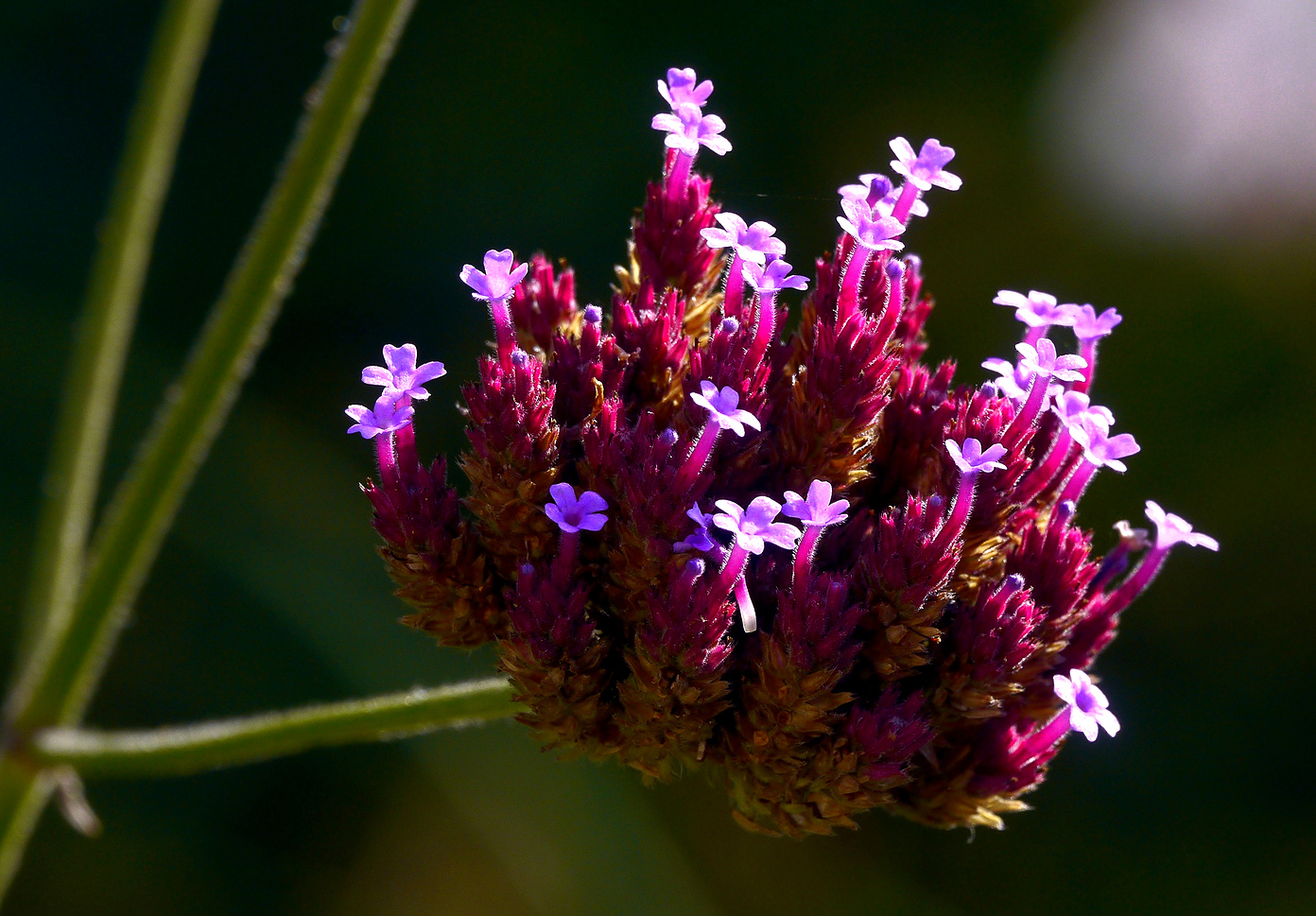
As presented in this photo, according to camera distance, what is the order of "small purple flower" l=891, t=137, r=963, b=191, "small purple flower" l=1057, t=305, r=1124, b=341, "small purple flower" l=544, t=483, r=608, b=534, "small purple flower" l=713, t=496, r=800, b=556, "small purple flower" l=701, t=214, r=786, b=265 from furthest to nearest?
1. "small purple flower" l=1057, t=305, r=1124, b=341
2. "small purple flower" l=891, t=137, r=963, b=191
3. "small purple flower" l=701, t=214, r=786, b=265
4. "small purple flower" l=544, t=483, r=608, b=534
5. "small purple flower" l=713, t=496, r=800, b=556

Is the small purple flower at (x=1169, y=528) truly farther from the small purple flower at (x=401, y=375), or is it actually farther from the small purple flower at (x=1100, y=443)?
the small purple flower at (x=401, y=375)

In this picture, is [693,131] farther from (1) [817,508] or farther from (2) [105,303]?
(2) [105,303]

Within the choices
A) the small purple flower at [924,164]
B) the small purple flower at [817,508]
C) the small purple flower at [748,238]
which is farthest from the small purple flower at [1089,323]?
the small purple flower at [817,508]

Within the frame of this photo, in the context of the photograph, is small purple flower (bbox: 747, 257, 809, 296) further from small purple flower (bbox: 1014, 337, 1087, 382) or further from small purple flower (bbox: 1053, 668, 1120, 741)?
small purple flower (bbox: 1053, 668, 1120, 741)

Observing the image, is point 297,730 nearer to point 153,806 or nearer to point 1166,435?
point 153,806

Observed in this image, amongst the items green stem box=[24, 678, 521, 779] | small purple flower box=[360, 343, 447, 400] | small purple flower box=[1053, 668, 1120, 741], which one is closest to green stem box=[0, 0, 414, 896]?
green stem box=[24, 678, 521, 779]

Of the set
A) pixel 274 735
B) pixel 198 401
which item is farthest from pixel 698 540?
pixel 198 401

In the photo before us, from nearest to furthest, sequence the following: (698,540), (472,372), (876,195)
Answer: (698,540)
(876,195)
(472,372)
